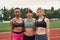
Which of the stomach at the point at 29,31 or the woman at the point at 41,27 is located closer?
the woman at the point at 41,27

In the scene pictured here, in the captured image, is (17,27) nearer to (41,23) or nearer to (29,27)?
(29,27)

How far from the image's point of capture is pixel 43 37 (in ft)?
13.3

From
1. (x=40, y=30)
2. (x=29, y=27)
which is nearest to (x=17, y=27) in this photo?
(x=29, y=27)

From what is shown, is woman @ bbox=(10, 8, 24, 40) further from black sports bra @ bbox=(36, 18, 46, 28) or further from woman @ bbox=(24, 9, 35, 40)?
black sports bra @ bbox=(36, 18, 46, 28)

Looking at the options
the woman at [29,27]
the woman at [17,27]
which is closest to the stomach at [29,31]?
the woman at [29,27]

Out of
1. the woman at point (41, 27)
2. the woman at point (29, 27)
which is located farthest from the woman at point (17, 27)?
the woman at point (41, 27)

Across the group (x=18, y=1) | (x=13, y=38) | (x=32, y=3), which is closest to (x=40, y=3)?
(x=32, y=3)

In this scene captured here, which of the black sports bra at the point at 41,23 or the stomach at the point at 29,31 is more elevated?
the black sports bra at the point at 41,23

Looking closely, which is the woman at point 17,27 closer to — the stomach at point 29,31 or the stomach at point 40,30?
the stomach at point 29,31

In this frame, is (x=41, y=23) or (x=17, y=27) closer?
(x=41, y=23)

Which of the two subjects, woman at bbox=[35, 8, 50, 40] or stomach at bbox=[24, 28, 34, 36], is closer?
woman at bbox=[35, 8, 50, 40]

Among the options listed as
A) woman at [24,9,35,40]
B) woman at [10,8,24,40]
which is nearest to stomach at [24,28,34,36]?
woman at [24,9,35,40]

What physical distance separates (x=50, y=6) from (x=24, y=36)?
12939 millimetres

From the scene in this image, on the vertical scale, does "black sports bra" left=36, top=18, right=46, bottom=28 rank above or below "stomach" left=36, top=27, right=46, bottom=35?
above
